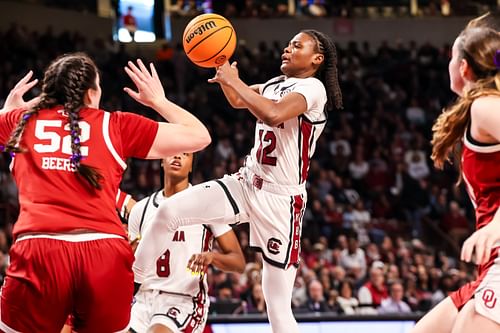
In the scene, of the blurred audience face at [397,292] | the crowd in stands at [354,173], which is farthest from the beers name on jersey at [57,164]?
the blurred audience face at [397,292]

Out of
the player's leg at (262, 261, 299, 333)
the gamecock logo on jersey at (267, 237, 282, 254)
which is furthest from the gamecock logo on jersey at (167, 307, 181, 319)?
the gamecock logo on jersey at (267, 237, 282, 254)

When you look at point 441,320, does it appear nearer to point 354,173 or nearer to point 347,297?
point 347,297

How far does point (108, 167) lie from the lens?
398 cm

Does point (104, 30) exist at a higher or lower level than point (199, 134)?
higher

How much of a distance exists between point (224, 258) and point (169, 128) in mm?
1725

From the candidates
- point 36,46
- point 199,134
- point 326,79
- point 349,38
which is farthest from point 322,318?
point 349,38

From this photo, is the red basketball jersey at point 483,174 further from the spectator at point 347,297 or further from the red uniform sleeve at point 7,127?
the spectator at point 347,297

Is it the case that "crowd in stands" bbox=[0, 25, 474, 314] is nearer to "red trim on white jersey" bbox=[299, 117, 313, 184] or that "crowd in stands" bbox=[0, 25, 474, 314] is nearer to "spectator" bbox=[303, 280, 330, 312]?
"spectator" bbox=[303, 280, 330, 312]

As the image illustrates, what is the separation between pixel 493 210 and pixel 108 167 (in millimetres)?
1691

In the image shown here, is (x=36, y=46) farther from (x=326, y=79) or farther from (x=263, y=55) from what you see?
(x=326, y=79)

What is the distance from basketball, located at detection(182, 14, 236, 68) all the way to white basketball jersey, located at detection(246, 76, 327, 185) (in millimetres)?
457

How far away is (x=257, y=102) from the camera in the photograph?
5023 millimetres

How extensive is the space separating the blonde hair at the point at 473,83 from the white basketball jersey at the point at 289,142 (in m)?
1.76

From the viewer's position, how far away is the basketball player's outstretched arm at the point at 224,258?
535 cm
